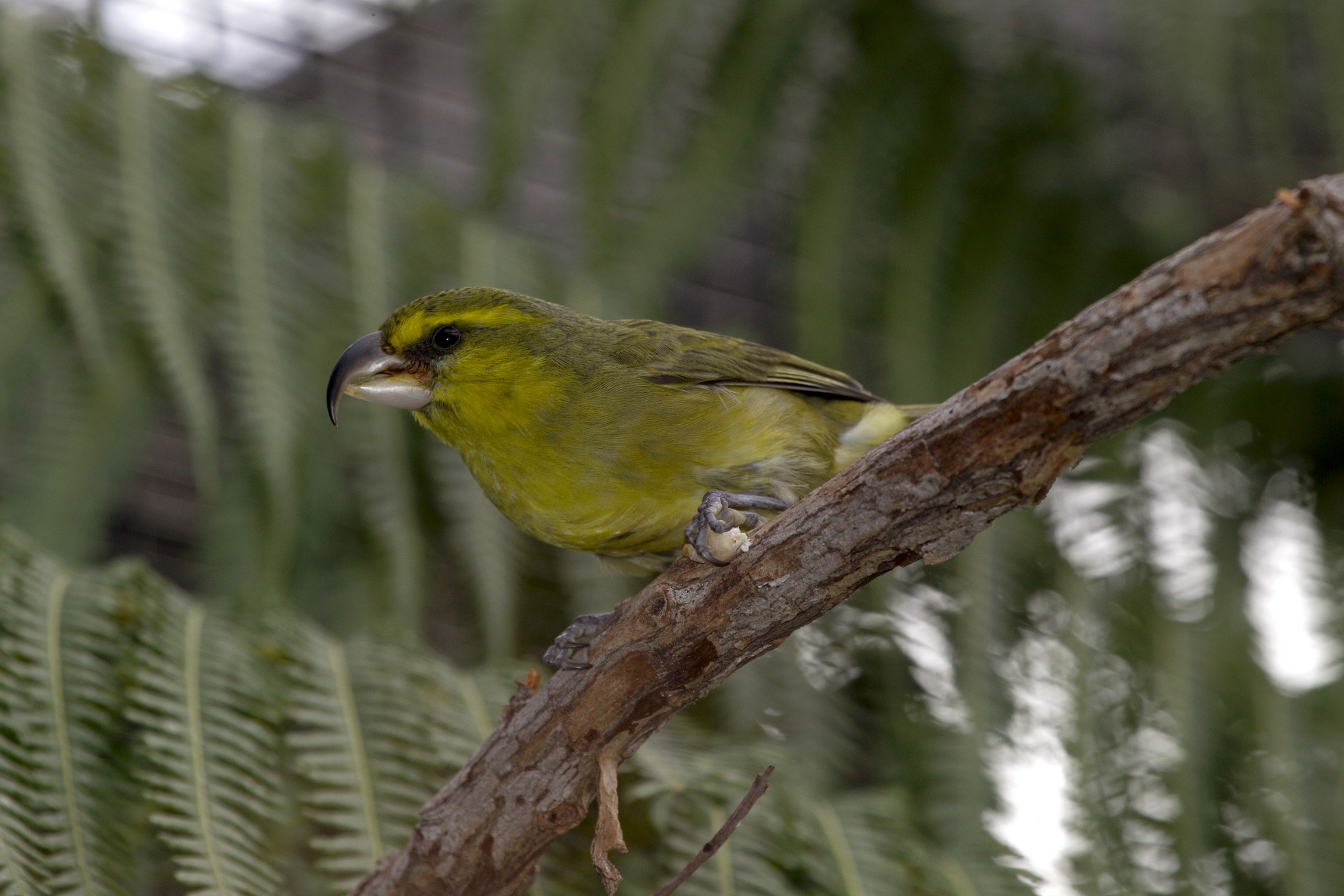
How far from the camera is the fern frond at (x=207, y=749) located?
1992mm

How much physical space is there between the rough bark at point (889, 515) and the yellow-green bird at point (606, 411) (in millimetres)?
457

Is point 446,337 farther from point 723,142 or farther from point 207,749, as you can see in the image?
point 723,142

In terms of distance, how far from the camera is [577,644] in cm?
193

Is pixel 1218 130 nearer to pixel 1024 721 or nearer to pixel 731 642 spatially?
pixel 1024 721

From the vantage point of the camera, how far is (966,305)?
3895 mm

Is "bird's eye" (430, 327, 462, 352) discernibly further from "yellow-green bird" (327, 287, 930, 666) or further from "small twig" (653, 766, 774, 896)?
"small twig" (653, 766, 774, 896)

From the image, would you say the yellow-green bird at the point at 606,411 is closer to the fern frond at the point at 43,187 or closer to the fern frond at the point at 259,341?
the fern frond at the point at 259,341

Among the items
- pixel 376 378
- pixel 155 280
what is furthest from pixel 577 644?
pixel 155 280

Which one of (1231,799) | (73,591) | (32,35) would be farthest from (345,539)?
(1231,799)

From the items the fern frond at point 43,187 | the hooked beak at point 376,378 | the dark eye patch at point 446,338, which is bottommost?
the hooked beak at point 376,378

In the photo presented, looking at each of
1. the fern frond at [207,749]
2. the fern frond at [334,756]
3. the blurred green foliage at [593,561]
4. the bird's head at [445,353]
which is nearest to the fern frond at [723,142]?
the blurred green foliage at [593,561]

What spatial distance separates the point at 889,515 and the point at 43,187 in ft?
8.48

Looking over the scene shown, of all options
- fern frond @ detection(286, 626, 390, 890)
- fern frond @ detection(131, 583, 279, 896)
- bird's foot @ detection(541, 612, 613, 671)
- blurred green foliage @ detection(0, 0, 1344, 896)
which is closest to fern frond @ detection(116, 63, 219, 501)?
blurred green foliage @ detection(0, 0, 1344, 896)

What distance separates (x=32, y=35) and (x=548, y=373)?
206 cm
